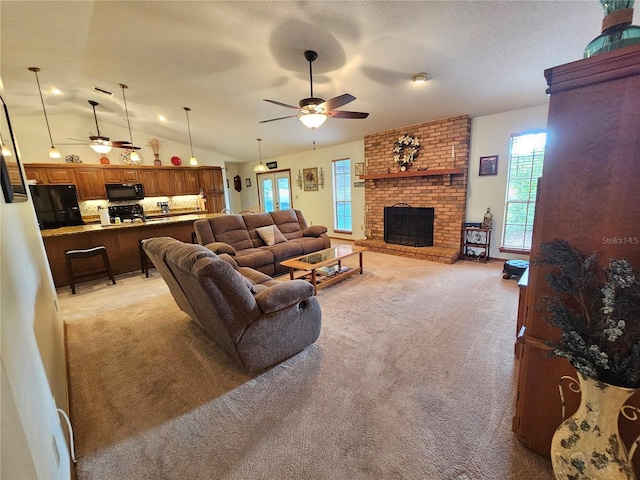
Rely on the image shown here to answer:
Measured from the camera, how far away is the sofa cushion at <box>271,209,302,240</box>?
15.9 ft

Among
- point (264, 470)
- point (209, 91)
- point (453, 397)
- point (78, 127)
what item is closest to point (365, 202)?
point (209, 91)

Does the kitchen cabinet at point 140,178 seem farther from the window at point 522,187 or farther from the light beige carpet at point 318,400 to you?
the window at point 522,187

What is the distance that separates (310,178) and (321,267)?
4194 millimetres

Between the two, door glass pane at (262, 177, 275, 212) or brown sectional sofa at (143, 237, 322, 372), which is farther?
door glass pane at (262, 177, 275, 212)

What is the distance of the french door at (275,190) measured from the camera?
8.19 metres

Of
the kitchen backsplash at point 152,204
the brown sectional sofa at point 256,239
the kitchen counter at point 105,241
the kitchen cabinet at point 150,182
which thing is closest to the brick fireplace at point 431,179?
the brown sectional sofa at point 256,239

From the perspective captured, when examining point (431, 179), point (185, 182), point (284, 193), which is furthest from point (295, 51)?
point (185, 182)

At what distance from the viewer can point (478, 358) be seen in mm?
2004

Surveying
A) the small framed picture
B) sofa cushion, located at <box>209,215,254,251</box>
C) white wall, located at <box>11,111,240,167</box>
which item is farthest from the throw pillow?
white wall, located at <box>11,111,240,167</box>

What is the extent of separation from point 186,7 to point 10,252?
2552 mm

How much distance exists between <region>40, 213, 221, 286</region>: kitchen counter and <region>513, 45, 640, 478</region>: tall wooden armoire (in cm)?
512

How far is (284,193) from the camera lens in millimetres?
8398

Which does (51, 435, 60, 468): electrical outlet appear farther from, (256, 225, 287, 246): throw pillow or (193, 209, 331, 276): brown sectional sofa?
(256, 225, 287, 246): throw pillow

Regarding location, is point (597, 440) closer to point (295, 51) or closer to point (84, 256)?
point (295, 51)
